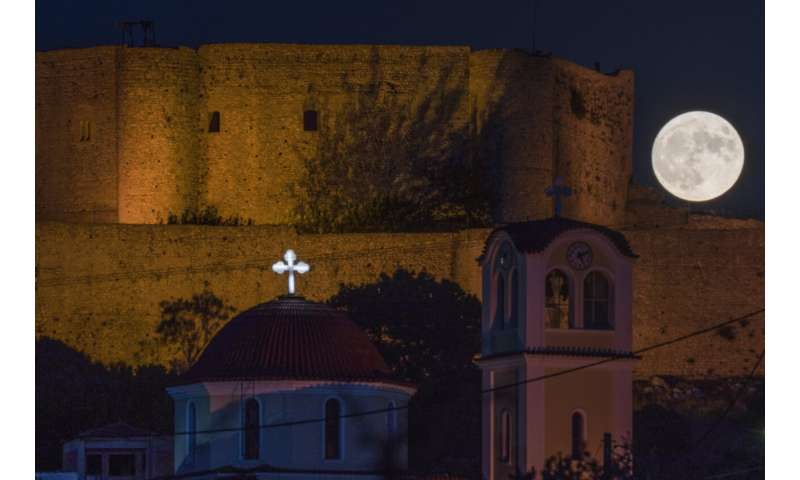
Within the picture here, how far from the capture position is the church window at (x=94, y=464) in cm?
5177

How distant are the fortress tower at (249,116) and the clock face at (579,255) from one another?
2464 cm

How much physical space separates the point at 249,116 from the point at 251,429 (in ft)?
87.2

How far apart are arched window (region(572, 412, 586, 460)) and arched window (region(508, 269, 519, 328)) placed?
2.27m

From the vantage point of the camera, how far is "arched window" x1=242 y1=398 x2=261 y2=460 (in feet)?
151

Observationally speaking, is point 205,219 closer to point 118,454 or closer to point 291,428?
point 118,454

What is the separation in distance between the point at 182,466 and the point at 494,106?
27581 mm

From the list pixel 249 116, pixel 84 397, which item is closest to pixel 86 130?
pixel 249 116

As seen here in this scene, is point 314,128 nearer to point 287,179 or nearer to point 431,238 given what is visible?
point 287,179

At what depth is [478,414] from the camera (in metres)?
55.2

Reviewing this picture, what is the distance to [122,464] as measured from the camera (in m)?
51.7

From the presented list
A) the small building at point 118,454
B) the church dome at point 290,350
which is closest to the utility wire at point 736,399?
the church dome at point 290,350

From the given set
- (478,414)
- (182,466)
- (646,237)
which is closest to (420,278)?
→ (646,237)

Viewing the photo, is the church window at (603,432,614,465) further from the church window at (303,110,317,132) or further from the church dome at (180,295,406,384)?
the church window at (303,110,317,132)

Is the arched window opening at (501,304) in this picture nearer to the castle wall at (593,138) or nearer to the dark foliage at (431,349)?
the dark foliage at (431,349)
